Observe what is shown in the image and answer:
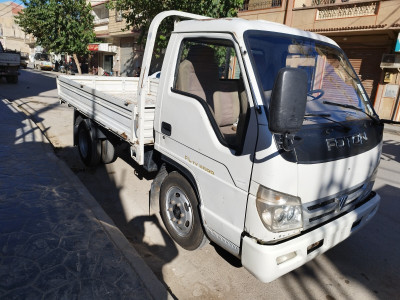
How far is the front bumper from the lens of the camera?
6.92ft

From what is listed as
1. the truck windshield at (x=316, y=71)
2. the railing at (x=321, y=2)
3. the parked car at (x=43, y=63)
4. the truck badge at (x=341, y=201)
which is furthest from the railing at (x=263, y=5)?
the parked car at (x=43, y=63)

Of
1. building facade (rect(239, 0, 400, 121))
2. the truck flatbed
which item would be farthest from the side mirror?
building facade (rect(239, 0, 400, 121))

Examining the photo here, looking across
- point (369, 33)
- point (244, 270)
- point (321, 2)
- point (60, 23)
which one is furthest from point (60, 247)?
point (60, 23)

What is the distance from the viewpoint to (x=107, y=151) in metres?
5.25

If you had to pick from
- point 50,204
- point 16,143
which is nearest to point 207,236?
point 50,204

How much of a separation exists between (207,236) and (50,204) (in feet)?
7.10

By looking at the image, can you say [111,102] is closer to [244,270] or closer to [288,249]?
[244,270]

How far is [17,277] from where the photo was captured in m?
2.52

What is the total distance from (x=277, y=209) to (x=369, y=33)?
13.6 meters

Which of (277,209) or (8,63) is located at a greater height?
(8,63)

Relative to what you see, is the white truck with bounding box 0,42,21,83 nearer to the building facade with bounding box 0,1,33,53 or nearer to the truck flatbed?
the truck flatbed

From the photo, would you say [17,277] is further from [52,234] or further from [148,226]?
[148,226]

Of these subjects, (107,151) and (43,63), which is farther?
(43,63)

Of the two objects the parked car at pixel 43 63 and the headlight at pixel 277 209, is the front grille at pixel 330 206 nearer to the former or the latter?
the headlight at pixel 277 209
